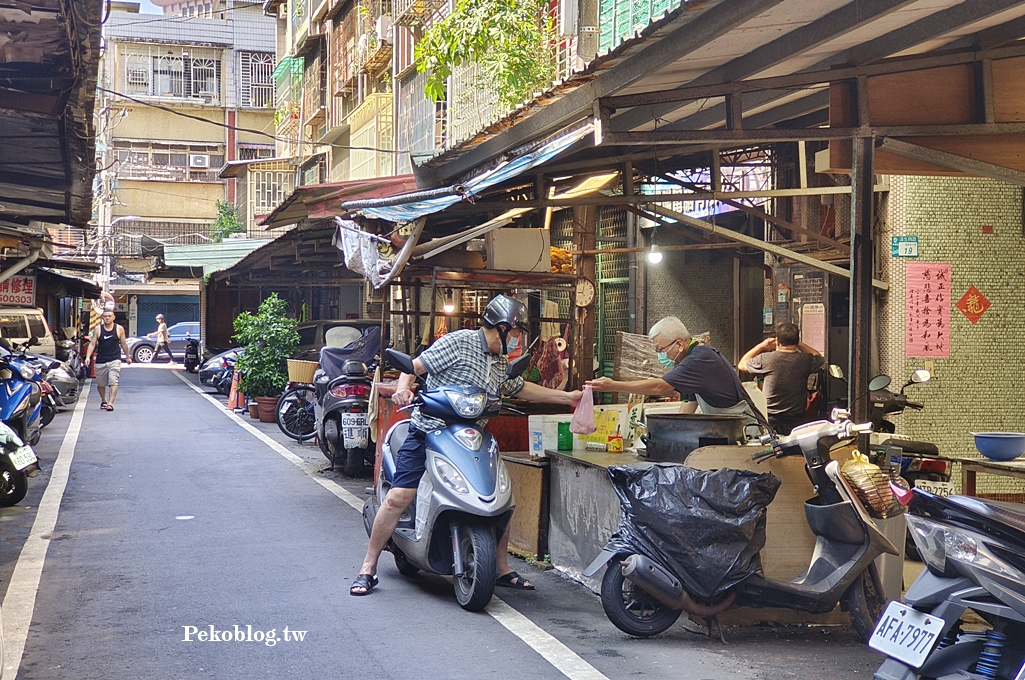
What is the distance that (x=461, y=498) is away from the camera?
20.6ft

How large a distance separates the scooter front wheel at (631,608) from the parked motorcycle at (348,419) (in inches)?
249

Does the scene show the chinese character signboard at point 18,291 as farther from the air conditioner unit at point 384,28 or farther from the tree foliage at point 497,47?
the tree foliage at point 497,47

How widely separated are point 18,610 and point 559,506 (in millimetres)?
3378

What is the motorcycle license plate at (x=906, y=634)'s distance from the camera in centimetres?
409

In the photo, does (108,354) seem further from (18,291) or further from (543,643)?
(543,643)

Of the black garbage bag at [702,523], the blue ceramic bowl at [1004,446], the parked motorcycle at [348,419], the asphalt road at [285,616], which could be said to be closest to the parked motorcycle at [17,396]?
the asphalt road at [285,616]

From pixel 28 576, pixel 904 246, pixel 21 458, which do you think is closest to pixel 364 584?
pixel 28 576

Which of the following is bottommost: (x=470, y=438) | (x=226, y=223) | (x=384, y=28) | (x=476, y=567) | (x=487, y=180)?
(x=476, y=567)

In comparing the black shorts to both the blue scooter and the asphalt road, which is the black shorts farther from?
the blue scooter

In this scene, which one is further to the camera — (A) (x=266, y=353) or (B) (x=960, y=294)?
(A) (x=266, y=353)

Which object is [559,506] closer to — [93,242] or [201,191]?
[93,242]

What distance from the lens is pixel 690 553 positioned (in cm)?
566

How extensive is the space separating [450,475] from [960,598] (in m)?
3.05

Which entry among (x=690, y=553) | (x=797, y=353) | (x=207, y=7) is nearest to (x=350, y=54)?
(x=797, y=353)
